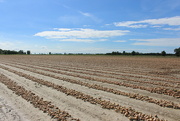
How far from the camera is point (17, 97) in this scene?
681 centimetres

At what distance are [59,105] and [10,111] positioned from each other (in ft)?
5.76

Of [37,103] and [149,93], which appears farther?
[149,93]

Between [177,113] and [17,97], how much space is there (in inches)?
261

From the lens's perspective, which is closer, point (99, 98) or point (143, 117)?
point (143, 117)

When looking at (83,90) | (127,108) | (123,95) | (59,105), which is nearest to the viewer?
(127,108)

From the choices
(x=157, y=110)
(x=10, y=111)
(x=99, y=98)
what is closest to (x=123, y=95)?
(x=99, y=98)

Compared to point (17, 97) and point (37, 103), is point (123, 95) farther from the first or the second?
point (17, 97)

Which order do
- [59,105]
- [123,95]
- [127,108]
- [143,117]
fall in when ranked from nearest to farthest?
1. [143,117]
2. [127,108]
3. [59,105]
4. [123,95]

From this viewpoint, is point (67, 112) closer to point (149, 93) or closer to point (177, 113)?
point (177, 113)

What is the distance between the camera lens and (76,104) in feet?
19.5

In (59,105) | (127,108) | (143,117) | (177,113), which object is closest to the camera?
(143,117)

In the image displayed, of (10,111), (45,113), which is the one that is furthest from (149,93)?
(10,111)

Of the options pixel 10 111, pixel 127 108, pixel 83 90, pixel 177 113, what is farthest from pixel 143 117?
pixel 10 111

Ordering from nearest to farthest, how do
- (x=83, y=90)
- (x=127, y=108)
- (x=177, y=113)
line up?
(x=177, y=113) → (x=127, y=108) → (x=83, y=90)
